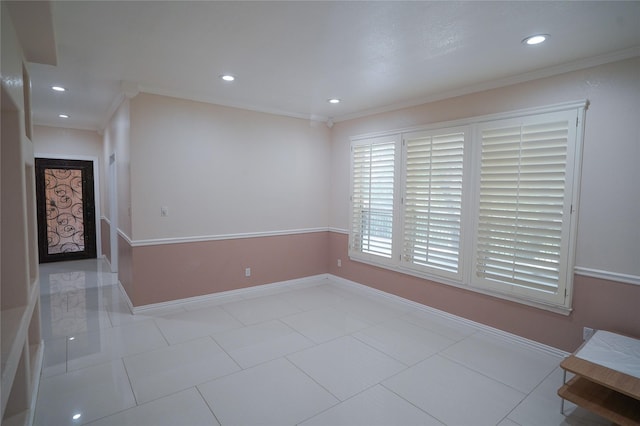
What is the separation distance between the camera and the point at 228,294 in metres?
4.45

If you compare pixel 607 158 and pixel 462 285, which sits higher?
pixel 607 158

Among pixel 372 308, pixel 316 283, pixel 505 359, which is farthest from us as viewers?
pixel 316 283

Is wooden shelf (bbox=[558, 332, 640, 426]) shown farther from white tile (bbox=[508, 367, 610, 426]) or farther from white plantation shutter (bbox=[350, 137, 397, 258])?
white plantation shutter (bbox=[350, 137, 397, 258])

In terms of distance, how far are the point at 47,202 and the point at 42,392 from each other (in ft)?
16.9

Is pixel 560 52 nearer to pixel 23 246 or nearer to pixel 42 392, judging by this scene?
pixel 23 246

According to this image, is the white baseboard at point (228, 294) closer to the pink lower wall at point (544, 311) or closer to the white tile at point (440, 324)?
the pink lower wall at point (544, 311)

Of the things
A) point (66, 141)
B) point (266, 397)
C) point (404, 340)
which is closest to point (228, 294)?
point (266, 397)

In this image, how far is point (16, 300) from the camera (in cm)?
199

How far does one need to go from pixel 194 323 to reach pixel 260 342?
35.3 inches

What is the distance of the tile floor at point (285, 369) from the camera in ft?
7.28

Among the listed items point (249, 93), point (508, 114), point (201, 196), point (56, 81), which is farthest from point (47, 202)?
point (508, 114)

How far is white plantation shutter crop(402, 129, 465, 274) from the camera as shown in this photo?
364 centimetres

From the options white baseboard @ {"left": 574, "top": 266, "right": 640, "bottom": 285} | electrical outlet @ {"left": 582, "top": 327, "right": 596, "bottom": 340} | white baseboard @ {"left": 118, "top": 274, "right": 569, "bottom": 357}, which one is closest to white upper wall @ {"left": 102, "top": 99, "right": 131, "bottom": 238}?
white baseboard @ {"left": 118, "top": 274, "right": 569, "bottom": 357}

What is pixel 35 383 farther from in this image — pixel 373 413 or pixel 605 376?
pixel 605 376
